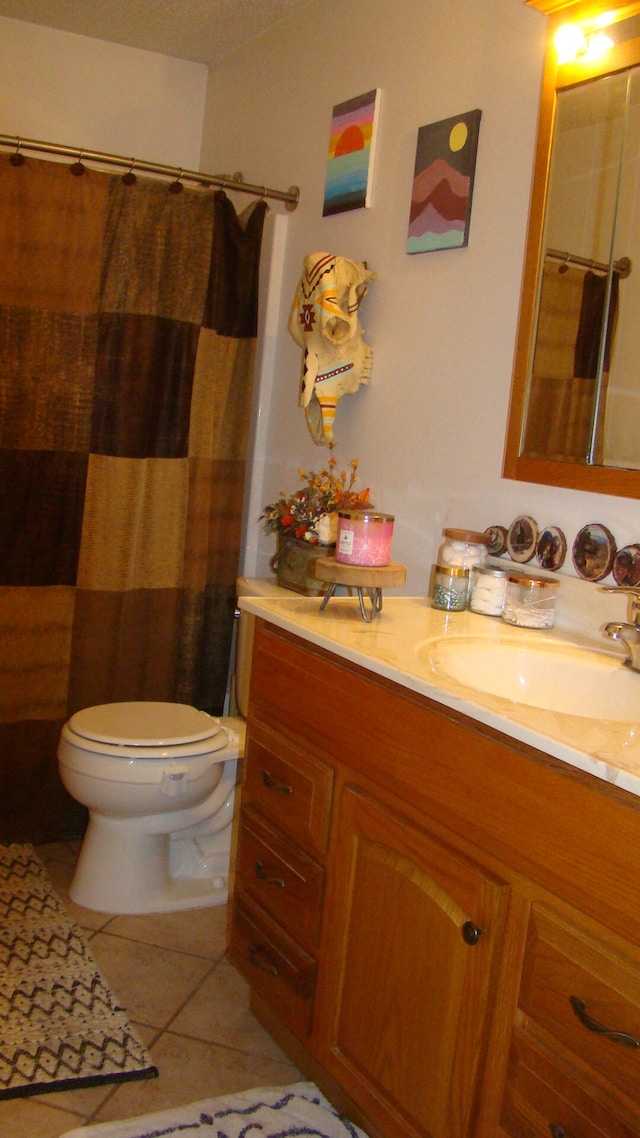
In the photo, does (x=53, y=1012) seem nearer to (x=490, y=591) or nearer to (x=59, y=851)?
(x=59, y=851)

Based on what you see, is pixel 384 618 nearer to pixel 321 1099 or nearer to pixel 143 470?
pixel 321 1099

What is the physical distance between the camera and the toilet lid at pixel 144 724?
7.27 ft

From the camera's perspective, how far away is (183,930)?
2.25m

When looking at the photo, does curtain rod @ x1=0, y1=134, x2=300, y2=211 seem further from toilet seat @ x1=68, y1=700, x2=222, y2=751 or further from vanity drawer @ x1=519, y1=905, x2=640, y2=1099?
vanity drawer @ x1=519, y1=905, x2=640, y2=1099

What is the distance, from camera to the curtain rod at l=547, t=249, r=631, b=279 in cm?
159

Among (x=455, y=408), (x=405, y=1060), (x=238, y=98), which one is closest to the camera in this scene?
(x=405, y=1060)

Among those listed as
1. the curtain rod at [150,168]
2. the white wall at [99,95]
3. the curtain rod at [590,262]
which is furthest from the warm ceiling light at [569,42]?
the white wall at [99,95]

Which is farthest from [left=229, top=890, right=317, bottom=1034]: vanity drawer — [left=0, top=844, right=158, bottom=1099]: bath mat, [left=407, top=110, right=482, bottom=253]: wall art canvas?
[left=407, top=110, right=482, bottom=253]: wall art canvas

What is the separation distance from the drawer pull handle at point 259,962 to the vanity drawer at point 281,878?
3.5 inches

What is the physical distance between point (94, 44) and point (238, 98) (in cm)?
49

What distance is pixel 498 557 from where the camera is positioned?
1.85 meters

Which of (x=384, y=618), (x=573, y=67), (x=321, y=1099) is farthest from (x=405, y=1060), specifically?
(x=573, y=67)

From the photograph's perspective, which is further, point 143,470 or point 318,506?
point 143,470

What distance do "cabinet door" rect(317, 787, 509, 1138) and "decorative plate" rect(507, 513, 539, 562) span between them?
1.92ft
